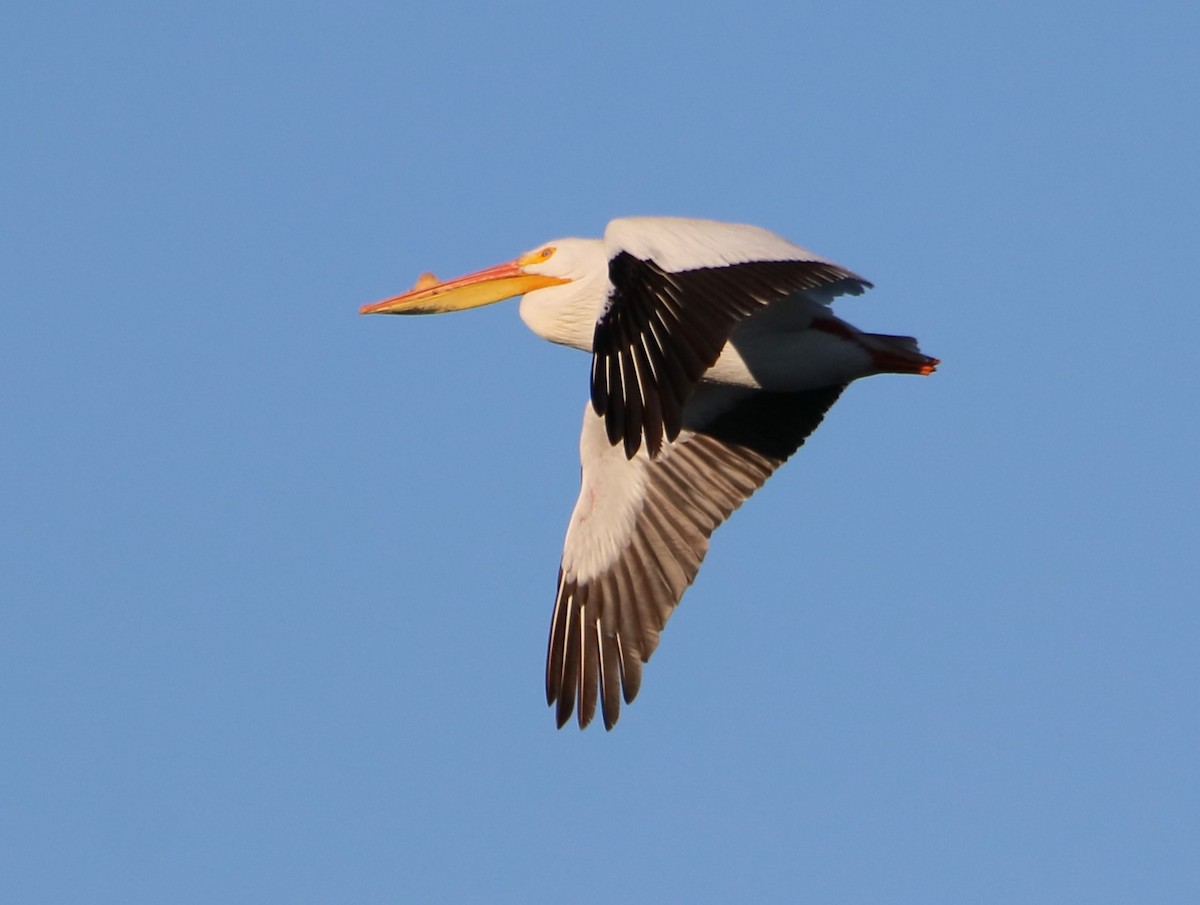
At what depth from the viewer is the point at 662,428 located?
934 centimetres

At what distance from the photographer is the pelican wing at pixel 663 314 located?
7.97 m

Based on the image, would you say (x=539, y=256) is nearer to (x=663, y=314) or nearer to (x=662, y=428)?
(x=662, y=428)

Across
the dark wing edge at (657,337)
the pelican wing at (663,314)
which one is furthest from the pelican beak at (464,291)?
the dark wing edge at (657,337)

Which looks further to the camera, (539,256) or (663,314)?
(539,256)

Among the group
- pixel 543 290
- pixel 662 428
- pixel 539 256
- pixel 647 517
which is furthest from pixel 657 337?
pixel 647 517

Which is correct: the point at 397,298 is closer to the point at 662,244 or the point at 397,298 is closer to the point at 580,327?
the point at 580,327

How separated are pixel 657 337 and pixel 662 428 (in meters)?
1.29

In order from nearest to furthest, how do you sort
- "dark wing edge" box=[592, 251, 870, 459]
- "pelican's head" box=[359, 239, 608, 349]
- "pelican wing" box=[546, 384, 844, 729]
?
"dark wing edge" box=[592, 251, 870, 459], "pelican's head" box=[359, 239, 608, 349], "pelican wing" box=[546, 384, 844, 729]

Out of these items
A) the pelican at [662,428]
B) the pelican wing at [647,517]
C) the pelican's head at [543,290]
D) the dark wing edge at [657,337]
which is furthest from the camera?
the pelican wing at [647,517]

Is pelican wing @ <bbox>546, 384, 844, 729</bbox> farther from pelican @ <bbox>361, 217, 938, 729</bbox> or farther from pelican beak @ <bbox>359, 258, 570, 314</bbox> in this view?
pelican beak @ <bbox>359, 258, 570, 314</bbox>

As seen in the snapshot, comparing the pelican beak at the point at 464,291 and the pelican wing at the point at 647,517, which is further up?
the pelican beak at the point at 464,291

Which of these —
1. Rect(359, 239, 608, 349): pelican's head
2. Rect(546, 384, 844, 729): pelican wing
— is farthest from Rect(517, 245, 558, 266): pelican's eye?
Rect(546, 384, 844, 729): pelican wing

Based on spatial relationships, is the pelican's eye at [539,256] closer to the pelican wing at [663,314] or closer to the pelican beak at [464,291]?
the pelican beak at [464,291]

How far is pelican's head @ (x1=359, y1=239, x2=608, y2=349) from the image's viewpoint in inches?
395
